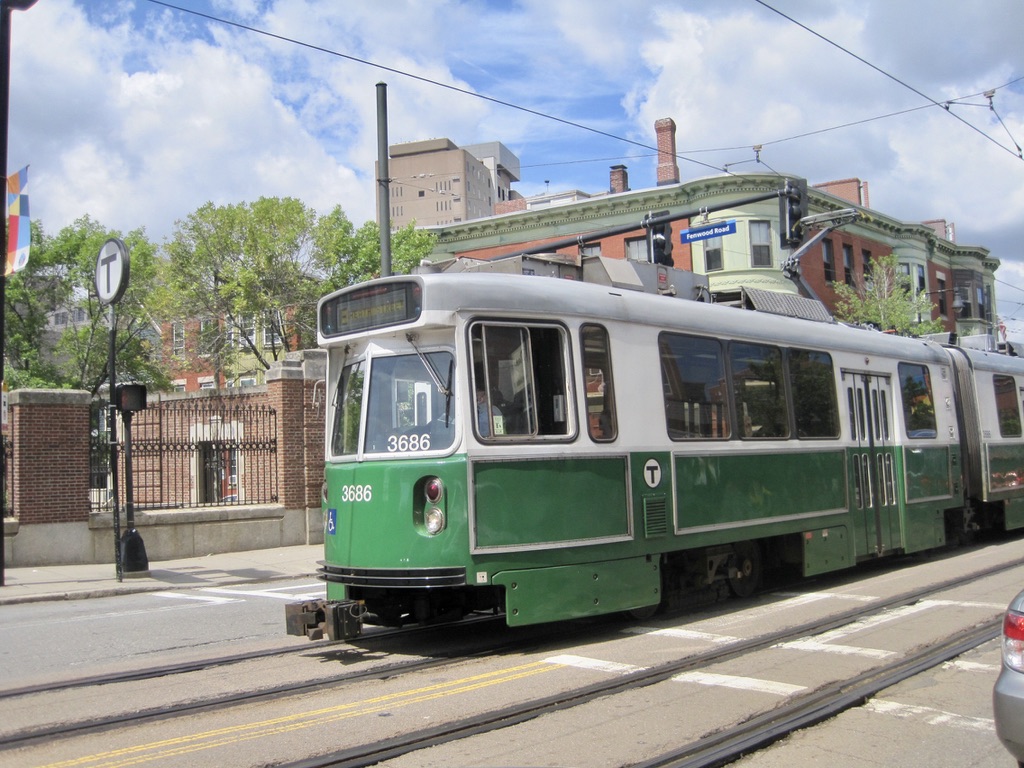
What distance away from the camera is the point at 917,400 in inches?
536

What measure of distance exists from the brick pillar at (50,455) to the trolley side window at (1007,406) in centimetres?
1496

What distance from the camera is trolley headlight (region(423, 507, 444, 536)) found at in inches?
303

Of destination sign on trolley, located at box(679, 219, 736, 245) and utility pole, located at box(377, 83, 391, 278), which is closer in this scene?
utility pole, located at box(377, 83, 391, 278)

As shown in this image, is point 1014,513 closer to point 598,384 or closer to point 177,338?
point 598,384

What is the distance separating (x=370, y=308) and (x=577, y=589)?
9.43ft

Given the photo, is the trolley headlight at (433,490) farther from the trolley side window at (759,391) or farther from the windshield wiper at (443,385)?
Result: the trolley side window at (759,391)

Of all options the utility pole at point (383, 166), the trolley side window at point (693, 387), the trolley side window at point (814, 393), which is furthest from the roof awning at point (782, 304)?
the utility pole at point (383, 166)

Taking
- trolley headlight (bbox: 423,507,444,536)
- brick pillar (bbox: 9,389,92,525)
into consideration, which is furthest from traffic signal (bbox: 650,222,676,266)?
trolley headlight (bbox: 423,507,444,536)

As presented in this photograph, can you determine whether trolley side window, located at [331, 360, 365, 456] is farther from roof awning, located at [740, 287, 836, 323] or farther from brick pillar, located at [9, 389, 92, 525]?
brick pillar, located at [9, 389, 92, 525]

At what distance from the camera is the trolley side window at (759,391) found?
10.2m

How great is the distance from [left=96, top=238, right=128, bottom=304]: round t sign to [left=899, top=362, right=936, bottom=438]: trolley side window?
1143 cm

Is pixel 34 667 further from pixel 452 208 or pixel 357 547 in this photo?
pixel 452 208

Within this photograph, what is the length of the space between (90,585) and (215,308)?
84.1 ft

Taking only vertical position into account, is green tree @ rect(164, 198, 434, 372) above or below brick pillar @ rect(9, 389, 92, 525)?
above
